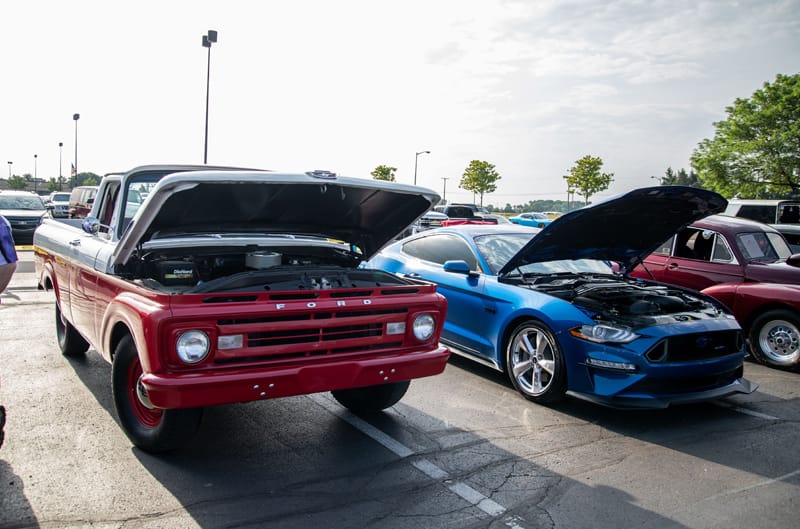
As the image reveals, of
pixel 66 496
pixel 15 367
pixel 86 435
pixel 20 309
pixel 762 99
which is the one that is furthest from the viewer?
pixel 762 99

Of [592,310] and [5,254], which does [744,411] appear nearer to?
[592,310]

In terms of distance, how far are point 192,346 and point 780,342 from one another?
21.6 feet

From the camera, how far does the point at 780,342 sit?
7082 millimetres

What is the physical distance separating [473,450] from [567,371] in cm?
121

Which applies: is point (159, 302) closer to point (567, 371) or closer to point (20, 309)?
point (567, 371)

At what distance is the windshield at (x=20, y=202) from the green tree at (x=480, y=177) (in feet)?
198

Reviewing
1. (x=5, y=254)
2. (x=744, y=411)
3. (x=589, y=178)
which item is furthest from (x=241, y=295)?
(x=589, y=178)

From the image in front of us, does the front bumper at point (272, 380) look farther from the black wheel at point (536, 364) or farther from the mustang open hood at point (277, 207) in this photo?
the black wheel at point (536, 364)

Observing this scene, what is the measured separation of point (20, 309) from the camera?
28.2 feet

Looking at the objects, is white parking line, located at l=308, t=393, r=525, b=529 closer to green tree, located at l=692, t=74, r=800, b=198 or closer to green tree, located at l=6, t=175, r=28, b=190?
green tree, located at l=692, t=74, r=800, b=198

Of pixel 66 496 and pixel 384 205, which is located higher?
pixel 384 205

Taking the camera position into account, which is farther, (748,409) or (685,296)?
(685,296)

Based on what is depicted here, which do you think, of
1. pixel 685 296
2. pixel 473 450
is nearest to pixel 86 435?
pixel 473 450

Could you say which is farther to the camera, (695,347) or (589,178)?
(589,178)
